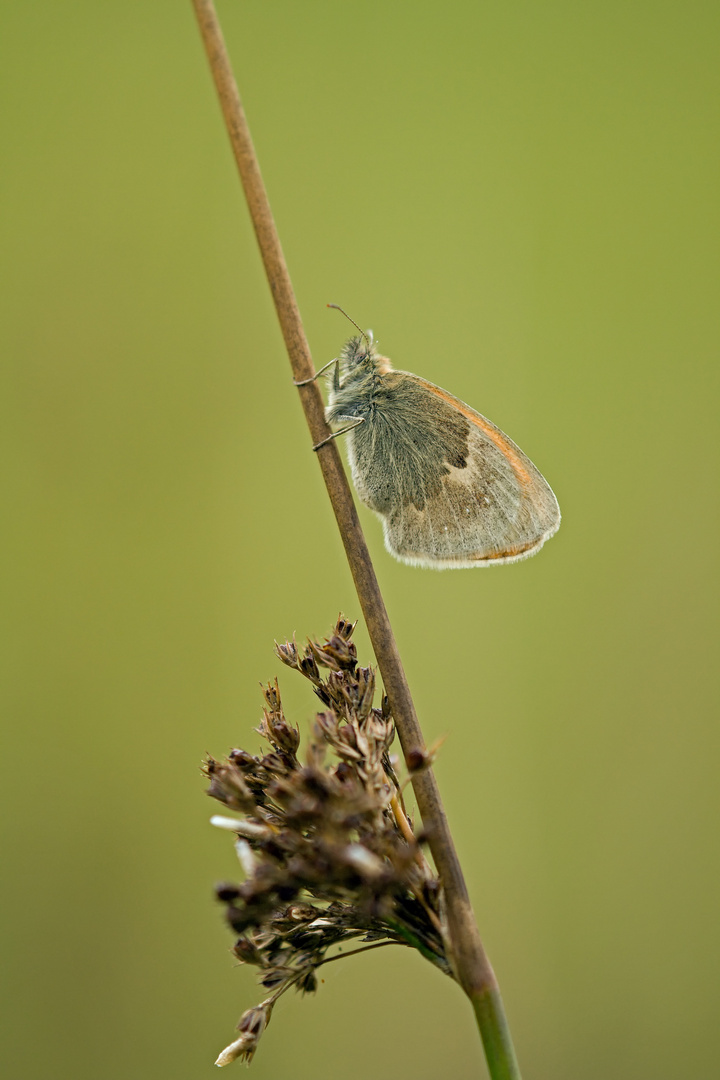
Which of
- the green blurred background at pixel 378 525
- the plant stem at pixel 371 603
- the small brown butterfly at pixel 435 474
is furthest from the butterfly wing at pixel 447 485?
the green blurred background at pixel 378 525

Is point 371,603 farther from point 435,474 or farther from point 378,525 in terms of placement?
point 378,525

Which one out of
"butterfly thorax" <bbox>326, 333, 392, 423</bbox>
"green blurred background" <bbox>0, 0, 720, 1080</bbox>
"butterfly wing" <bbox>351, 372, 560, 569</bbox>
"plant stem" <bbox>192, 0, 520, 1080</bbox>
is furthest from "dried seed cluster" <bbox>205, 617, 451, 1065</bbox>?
"green blurred background" <bbox>0, 0, 720, 1080</bbox>

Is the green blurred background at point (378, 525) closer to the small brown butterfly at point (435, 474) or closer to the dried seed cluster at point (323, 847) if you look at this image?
the small brown butterfly at point (435, 474)

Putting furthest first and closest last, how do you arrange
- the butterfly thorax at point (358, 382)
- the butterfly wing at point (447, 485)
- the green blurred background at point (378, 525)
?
the green blurred background at point (378, 525) → the butterfly thorax at point (358, 382) → the butterfly wing at point (447, 485)

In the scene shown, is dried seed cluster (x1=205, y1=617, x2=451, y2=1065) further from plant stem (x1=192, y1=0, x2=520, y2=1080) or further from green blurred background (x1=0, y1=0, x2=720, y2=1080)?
green blurred background (x1=0, y1=0, x2=720, y2=1080)

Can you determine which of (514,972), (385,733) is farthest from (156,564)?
(385,733)

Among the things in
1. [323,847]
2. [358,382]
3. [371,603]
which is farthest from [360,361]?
[323,847]
